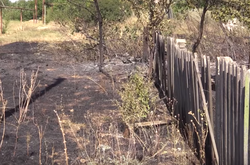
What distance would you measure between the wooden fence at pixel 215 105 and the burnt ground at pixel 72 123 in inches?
14.9

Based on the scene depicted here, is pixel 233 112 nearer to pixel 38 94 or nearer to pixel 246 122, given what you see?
pixel 246 122

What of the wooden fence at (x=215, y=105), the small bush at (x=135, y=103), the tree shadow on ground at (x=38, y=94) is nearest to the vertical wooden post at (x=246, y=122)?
the wooden fence at (x=215, y=105)

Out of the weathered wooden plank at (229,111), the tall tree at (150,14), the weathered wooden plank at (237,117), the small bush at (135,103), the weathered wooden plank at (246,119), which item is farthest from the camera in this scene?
the tall tree at (150,14)

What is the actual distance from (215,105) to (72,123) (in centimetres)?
275

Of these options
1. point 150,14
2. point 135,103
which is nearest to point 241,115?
point 135,103

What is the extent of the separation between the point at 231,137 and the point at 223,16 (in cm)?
586

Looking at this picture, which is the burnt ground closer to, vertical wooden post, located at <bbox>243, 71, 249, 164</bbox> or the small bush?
the small bush

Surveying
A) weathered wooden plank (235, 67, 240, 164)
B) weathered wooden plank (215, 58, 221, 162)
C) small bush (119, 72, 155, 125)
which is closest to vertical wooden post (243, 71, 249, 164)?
weathered wooden plank (235, 67, 240, 164)

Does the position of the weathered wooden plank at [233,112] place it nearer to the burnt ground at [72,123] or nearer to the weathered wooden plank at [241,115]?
the weathered wooden plank at [241,115]

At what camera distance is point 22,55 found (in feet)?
44.9

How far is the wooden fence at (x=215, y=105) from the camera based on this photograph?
322 cm

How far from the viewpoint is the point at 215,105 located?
3.86 metres

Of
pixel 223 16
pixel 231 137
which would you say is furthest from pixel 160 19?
pixel 231 137

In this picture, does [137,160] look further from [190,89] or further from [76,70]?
[76,70]
